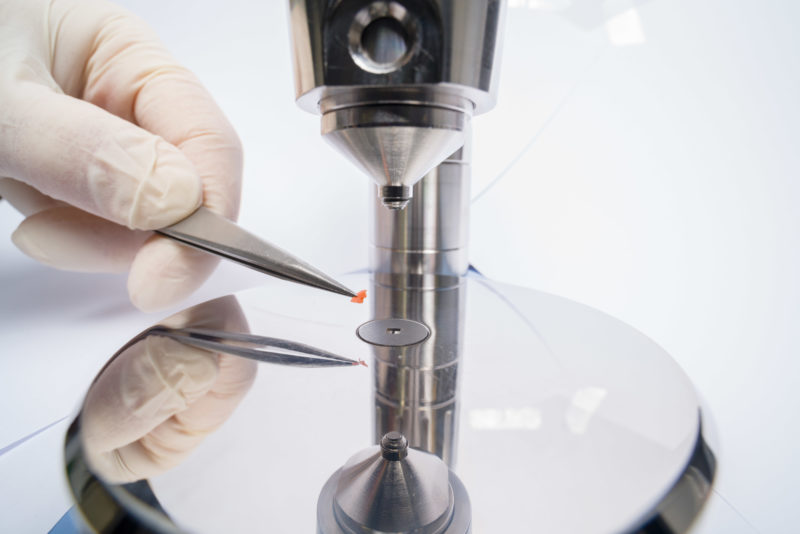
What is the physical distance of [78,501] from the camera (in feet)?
0.90

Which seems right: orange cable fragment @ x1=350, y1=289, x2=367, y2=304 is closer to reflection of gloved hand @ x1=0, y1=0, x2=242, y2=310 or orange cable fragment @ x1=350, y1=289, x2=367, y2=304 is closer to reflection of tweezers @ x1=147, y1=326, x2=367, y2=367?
reflection of tweezers @ x1=147, y1=326, x2=367, y2=367

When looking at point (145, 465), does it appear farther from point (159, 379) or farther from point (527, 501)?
point (527, 501)

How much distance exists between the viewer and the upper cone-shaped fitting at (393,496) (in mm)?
279

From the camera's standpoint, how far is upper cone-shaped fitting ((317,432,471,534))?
279 mm

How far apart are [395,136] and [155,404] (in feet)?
0.97

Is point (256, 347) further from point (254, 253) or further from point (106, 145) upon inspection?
point (106, 145)

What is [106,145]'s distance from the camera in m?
0.61

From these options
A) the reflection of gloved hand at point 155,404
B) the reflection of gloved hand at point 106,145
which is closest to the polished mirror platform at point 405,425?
the reflection of gloved hand at point 155,404

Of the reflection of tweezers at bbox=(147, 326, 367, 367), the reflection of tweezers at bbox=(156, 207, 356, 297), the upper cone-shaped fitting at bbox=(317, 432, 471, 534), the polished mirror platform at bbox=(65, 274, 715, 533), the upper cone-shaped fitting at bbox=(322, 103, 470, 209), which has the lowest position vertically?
the upper cone-shaped fitting at bbox=(317, 432, 471, 534)

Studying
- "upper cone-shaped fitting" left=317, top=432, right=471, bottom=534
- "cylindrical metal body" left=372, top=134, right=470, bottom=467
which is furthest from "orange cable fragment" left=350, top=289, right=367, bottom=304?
"upper cone-shaped fitting" left=317, top=432, right=471, bottom=534

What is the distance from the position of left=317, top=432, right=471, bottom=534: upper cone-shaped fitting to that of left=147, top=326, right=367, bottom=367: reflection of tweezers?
0.16 metres

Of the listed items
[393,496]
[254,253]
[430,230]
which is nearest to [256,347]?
[254,253]

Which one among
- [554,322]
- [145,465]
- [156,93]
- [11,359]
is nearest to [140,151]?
[156,93]

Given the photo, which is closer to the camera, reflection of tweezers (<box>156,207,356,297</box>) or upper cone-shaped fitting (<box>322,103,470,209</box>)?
upper cone-shaped fitting (<box>322,103,470,209</box>)
